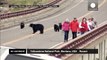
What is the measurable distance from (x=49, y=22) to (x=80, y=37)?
31.2 feet

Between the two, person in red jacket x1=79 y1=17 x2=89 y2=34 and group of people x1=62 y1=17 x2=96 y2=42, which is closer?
A: group of people x1=62 y1=17 x2=96 y2=42

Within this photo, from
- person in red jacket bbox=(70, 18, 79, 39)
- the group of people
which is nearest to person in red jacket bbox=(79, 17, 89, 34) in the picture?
the group of people

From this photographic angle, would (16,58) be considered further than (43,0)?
No

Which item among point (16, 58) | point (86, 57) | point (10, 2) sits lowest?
point (86, 57)

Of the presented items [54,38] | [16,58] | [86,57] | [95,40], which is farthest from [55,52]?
[54,38]

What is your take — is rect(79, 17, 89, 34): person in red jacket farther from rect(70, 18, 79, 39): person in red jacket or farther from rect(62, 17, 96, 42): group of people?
rect(70, 18, 79, 39): person in red jacket

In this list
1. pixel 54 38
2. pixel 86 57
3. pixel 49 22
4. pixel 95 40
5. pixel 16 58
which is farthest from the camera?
pixel 49 22

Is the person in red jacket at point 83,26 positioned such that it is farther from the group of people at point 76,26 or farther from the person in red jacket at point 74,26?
the person in red jacket at point 74,26

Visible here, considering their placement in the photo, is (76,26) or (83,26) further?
(83,26)

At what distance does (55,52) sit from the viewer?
311 inches

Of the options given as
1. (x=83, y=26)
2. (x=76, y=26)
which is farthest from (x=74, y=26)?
(x=83, y=26)

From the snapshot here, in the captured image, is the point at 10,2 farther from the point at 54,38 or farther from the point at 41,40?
the point at 54,38

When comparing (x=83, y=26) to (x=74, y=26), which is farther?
(x=83, y=26)

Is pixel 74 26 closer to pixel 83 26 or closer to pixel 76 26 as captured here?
pixel 76 26
